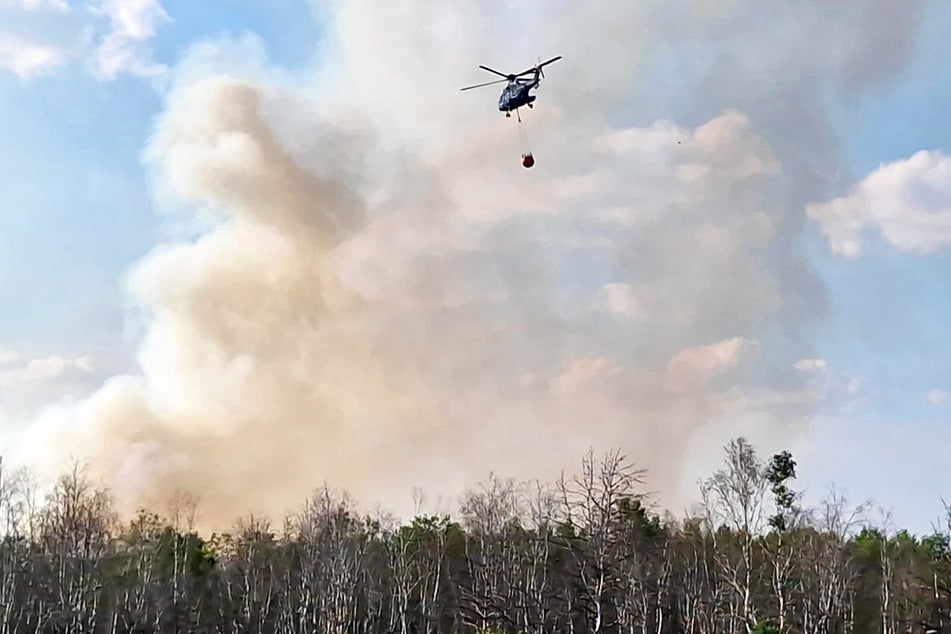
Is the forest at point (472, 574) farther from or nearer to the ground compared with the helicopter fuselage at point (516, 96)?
nearer to the ground

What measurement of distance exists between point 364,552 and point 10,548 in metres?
22.9

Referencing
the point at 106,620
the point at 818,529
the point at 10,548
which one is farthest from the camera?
the point at 818,529

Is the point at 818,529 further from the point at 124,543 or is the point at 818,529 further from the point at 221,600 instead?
the point at 124,543

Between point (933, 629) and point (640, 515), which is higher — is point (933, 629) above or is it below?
below

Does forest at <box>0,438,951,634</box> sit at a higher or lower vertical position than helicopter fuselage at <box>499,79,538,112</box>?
lower

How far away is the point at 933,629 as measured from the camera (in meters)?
66.4

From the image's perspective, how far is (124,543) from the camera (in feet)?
243

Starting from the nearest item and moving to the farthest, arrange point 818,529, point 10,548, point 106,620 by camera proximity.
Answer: point 10,548 < point 106,620 < point 818,529

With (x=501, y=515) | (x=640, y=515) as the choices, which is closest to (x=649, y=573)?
(x=640, y=515)

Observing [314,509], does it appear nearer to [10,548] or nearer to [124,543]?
[124,543]

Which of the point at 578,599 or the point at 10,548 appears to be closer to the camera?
the point at 10,548

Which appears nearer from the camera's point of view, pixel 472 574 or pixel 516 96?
pixel 516 96

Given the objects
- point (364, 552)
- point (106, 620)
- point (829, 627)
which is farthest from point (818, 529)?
point (106, 620)

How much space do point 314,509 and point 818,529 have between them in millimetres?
34687
